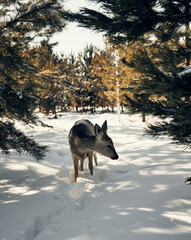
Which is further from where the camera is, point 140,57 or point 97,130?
point 97,130

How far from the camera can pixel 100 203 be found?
11.1ft

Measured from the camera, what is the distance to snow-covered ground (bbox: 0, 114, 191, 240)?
95.4 inches

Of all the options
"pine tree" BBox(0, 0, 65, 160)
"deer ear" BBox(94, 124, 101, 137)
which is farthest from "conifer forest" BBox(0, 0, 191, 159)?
"deer ear" BBox(94, 124, 101, 137)

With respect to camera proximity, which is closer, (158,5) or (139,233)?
(139,233)

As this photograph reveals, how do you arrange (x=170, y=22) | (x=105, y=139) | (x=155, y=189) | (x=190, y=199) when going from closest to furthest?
(x=170, y=22) < (x=190, y=199) < (x=155, y=189) < (x=105, y=139)

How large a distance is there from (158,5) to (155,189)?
3279 mm

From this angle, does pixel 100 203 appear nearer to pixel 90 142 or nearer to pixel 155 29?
pixel 90 142

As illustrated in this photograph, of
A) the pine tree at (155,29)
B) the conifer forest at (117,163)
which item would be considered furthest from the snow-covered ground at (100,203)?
the pine tree at (155,29)

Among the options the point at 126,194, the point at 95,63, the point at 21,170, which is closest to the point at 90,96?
the point at 95,63

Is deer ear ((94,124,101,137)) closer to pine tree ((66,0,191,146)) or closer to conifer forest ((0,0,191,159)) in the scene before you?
conifer forest ((0,0,191,159))

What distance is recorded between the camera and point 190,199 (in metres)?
3.02

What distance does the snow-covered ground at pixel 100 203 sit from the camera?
2424 mm

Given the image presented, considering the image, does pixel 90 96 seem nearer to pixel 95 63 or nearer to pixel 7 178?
pixel 95 63

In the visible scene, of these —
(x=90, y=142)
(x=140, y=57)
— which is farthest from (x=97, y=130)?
(x=140, y=57)
